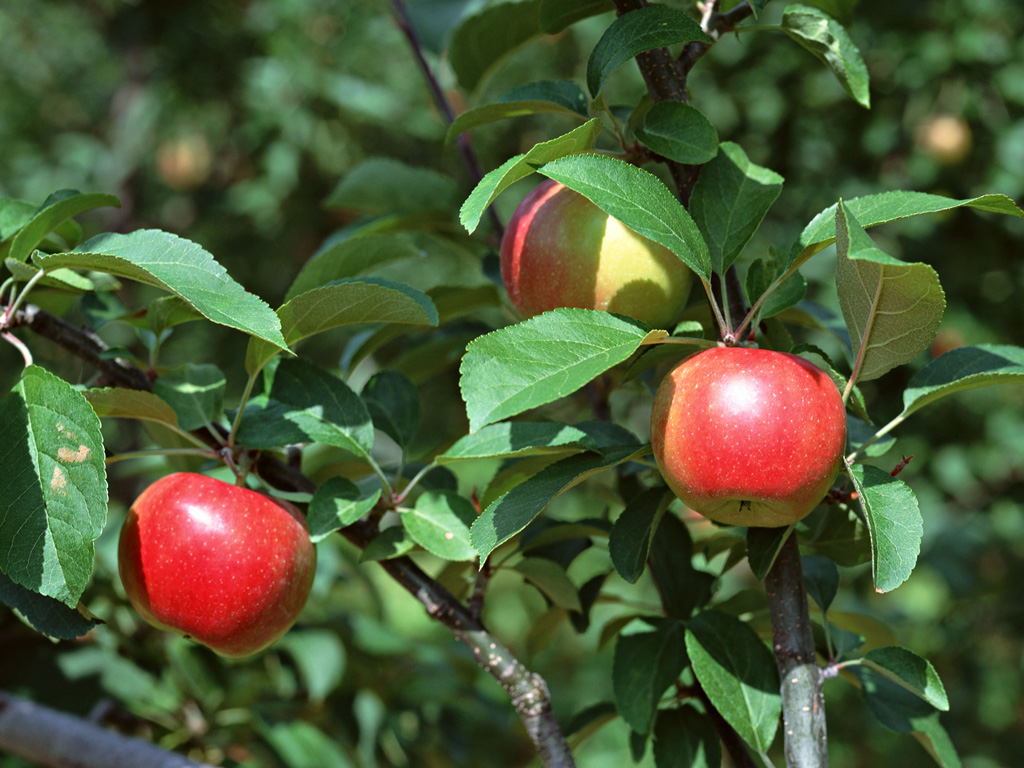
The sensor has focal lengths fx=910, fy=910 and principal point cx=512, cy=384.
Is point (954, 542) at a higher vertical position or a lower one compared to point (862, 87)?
lower

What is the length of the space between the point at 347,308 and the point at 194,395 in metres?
0.18

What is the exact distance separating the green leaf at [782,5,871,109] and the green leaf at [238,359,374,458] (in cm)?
49

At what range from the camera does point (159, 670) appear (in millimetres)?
1378

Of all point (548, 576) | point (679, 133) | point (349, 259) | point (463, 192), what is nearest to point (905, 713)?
point (548, 576)

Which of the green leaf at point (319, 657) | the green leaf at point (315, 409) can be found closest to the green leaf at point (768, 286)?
the green leaf at point (315, 409)

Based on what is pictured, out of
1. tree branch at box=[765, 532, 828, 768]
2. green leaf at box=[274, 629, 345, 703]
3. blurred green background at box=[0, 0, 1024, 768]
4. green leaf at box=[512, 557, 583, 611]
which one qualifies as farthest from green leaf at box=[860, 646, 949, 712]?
green leaf at box=[274, 629, 345, 703]

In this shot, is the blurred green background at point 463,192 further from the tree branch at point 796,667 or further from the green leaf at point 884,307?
the green leaf at point 884,307

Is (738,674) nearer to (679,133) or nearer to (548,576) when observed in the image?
(548,576)

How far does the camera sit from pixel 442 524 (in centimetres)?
77

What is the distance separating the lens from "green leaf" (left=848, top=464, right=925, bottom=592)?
0.58m

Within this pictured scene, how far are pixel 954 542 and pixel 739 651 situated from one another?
181 centimetres

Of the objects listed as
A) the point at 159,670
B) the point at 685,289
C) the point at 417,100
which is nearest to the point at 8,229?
the point at 685,289

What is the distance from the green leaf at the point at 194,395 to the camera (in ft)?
2.56

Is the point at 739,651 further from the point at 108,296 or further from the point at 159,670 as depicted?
the point at 159,670
